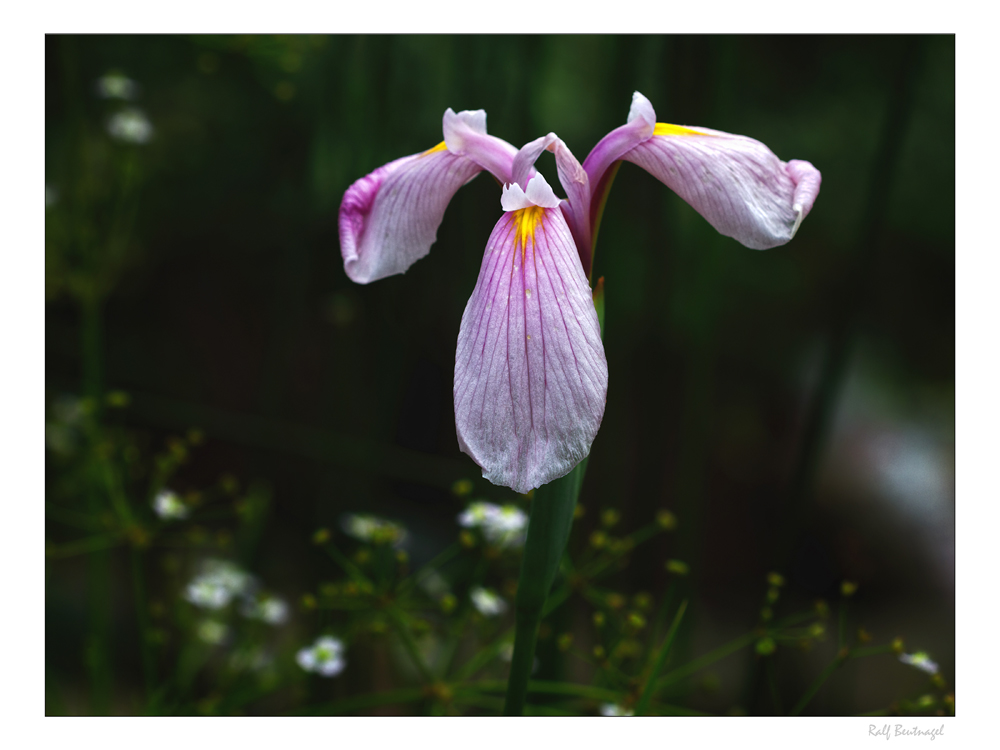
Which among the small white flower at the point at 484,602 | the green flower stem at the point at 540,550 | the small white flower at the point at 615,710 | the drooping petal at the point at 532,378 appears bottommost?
the small white flower at the point at 615,710

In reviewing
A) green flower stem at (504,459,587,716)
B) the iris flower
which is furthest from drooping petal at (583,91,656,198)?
green flower stem at (504,459,587,716)

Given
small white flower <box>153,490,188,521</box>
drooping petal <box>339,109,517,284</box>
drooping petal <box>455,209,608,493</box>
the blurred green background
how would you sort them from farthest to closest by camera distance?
the blurred green background, small white flower <box>153,490,188,521</box>, drooping petal <box>339,109,517,284</box>, drooping petal <box>455,209,608,493</box>

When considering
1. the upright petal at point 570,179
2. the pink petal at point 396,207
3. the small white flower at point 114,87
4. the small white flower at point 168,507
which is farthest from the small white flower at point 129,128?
the upright petal at point 570,179

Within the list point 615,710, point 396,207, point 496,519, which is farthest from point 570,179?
point 615,710

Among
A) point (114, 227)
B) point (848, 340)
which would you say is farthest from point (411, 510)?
point (848, 340)

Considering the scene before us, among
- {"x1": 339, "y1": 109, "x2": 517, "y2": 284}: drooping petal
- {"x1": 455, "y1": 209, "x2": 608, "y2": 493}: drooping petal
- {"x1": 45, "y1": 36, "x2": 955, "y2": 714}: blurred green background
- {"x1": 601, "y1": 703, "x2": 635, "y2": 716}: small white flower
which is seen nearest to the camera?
{"x1": 455, "y1": 209, "x2": 608, "y2": 493}: drooping petal

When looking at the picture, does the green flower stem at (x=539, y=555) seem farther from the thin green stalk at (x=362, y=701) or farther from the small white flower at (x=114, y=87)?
the small white flower at (x=114, y=87)

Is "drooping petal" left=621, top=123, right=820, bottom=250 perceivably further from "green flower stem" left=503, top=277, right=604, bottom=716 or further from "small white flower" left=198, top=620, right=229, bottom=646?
"small white flower" left=198, top=620, right=229, bottom=646
